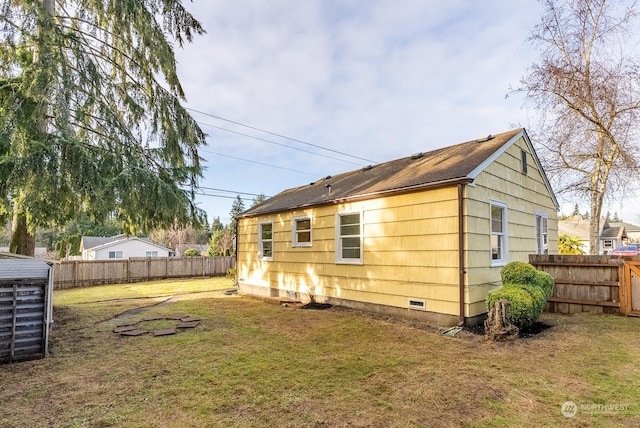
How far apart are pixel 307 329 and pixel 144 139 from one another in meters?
5.50

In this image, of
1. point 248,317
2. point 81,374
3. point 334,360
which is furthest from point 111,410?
point 248,317

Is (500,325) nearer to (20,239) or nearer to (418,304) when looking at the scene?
(418,304)

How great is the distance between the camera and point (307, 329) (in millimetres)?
6777

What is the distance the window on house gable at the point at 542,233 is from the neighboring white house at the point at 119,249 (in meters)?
32.9

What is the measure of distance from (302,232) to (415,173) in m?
3.98

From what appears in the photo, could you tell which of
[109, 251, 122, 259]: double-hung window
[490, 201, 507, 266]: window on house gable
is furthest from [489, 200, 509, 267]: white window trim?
[109, 251, 122, 259]: double-hung window

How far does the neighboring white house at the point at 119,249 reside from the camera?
1255 inches

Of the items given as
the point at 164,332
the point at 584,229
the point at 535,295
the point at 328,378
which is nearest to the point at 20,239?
the point at 164,332

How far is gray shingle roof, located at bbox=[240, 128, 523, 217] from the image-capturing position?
7093 millimetres

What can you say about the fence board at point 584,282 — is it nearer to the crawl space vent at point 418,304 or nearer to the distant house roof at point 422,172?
the distant house roof at point 422,172

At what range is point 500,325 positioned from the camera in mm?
5809

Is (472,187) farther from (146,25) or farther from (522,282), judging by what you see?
(146,25)

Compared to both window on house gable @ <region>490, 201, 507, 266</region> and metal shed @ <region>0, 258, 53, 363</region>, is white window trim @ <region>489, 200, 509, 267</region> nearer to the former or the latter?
window on house gable @ <region>490, 201, 507, 266</region>

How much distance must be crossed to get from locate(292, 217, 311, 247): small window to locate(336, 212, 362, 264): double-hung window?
1.24m
